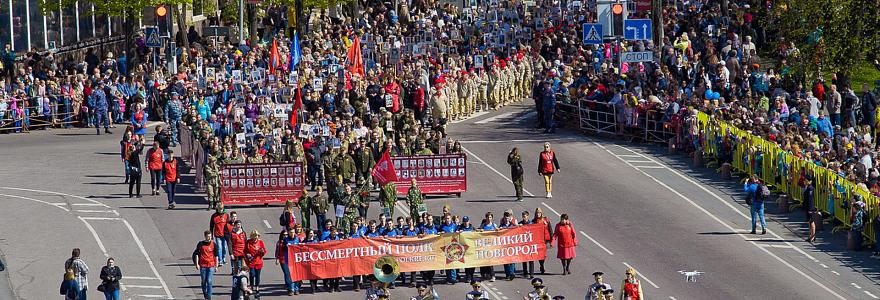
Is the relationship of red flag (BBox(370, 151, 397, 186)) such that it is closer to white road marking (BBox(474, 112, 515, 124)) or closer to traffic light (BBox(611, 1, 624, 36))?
traffic light (BBox(611, 1, 624, 36))

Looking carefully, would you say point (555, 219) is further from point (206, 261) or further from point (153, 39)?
point (153, 39)

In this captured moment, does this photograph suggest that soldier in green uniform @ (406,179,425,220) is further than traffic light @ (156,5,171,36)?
No

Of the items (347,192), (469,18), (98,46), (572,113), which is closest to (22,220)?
(347,192)

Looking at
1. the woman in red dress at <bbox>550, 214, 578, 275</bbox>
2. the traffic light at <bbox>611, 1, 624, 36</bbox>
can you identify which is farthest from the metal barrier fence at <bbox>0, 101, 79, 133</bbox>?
the woman in red dress at <bbox>550, 214, 578, 275</bbox>

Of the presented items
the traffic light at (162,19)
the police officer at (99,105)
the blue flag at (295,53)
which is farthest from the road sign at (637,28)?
the police officer at (99,105)

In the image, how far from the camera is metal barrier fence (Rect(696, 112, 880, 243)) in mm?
41406

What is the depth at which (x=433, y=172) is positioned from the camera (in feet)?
145

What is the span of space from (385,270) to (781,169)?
40.3 feet

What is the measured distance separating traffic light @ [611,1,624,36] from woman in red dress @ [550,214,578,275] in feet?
51.0

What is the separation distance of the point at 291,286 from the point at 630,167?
14158 millimetres

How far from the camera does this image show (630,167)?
4831cm

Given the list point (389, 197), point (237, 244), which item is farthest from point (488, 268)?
point (237, 244)

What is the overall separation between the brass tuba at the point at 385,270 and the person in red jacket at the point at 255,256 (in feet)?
7.10

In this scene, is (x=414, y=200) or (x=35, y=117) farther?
(x=35, y=117)
